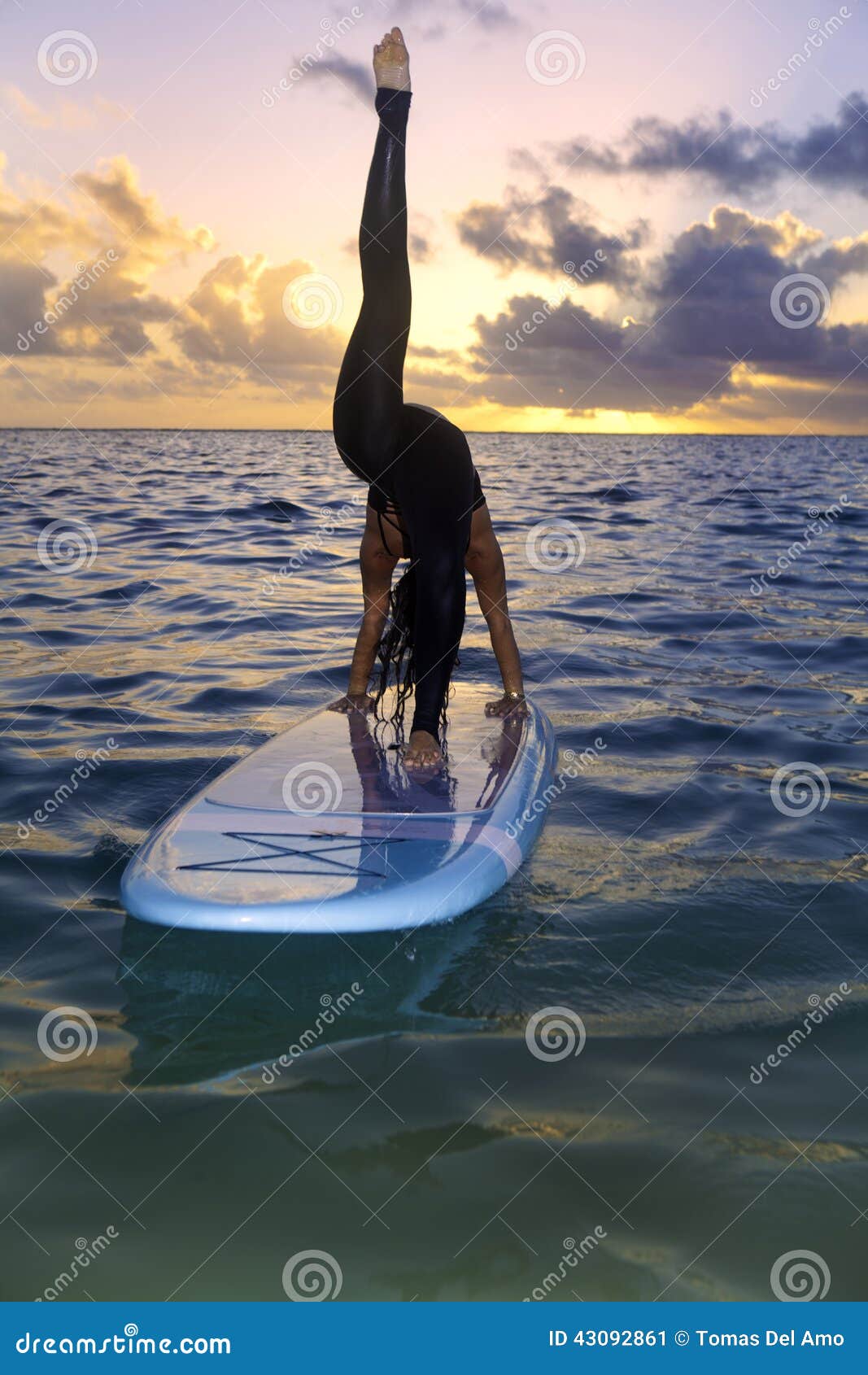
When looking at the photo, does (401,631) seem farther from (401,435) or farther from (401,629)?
(401,435)

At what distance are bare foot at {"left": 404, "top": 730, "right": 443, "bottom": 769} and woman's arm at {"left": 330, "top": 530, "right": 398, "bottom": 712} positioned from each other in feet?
2.94

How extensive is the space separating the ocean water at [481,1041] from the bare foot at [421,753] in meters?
0.56

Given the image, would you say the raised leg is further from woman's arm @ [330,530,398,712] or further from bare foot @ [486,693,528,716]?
bare foot @ [486,693,528,716]

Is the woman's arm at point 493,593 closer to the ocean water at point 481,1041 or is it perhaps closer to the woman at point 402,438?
the woman at point 402,438

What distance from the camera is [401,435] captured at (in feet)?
A: 14.9

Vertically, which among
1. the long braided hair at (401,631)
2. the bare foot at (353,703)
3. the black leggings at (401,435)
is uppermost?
the black leggings at (401,435)

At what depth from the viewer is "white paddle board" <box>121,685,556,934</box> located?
3234 millimetres

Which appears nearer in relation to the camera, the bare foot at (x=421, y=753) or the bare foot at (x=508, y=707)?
the bare foot at (x=421, y=753)

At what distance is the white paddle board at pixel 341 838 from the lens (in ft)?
10.6

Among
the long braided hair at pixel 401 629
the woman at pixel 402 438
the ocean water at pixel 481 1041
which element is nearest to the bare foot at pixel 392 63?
the woman at pixel 402 438

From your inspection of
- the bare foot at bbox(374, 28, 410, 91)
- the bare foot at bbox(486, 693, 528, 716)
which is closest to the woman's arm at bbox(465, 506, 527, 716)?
the bare foot at bbox(486, 693, 528, 716)

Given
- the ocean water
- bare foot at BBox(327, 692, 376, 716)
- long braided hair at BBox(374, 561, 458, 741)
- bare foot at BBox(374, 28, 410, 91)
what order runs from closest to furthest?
the ocean water → bare foot at BBox(374, 28, 410, 91) → long braided hair at BBox(374, 561, 458, 741) → bare foot at BBox(327, 692, 376, 716)

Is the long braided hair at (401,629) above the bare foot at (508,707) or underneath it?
above

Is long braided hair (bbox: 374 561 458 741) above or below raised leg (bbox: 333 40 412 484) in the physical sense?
below
